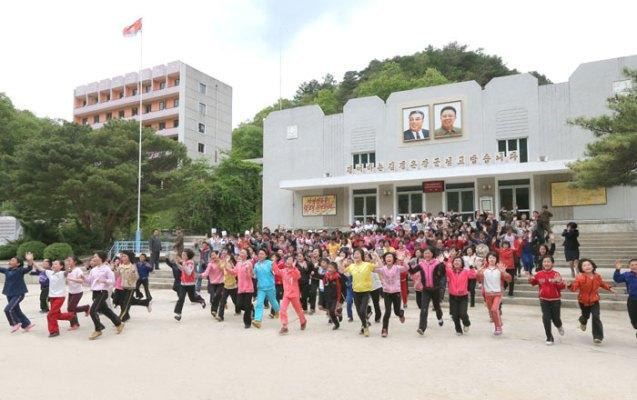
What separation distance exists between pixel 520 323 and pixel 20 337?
9124 mm

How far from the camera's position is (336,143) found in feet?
89.1

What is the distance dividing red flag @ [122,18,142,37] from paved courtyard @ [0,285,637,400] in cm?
1981

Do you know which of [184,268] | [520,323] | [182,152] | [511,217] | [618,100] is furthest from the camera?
[182,152]

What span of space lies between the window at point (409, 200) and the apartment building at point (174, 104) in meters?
26.9

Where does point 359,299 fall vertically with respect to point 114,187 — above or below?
below

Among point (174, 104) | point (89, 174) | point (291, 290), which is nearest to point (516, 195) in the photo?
point (291, 290)

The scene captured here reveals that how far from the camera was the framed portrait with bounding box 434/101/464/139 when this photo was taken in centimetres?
2409

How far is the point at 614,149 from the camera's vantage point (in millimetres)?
12117

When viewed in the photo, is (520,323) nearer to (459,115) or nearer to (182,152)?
(459,115)

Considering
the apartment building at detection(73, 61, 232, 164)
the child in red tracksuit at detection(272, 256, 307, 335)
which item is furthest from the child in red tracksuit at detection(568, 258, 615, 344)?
the apartment building at detection(73, 61, 232, 164)

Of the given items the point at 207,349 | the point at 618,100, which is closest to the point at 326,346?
the point at 207,349

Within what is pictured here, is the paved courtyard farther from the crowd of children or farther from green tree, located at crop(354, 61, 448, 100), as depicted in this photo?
green tree, located at crop(354, 61, 448, 100)

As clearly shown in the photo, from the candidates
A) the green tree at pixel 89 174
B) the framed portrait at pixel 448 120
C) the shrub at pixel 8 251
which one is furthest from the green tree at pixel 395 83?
the shrub at pixel 8 251

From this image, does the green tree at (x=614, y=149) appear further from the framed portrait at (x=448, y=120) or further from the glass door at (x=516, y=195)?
the framed portrait at (x=448, y=120)
